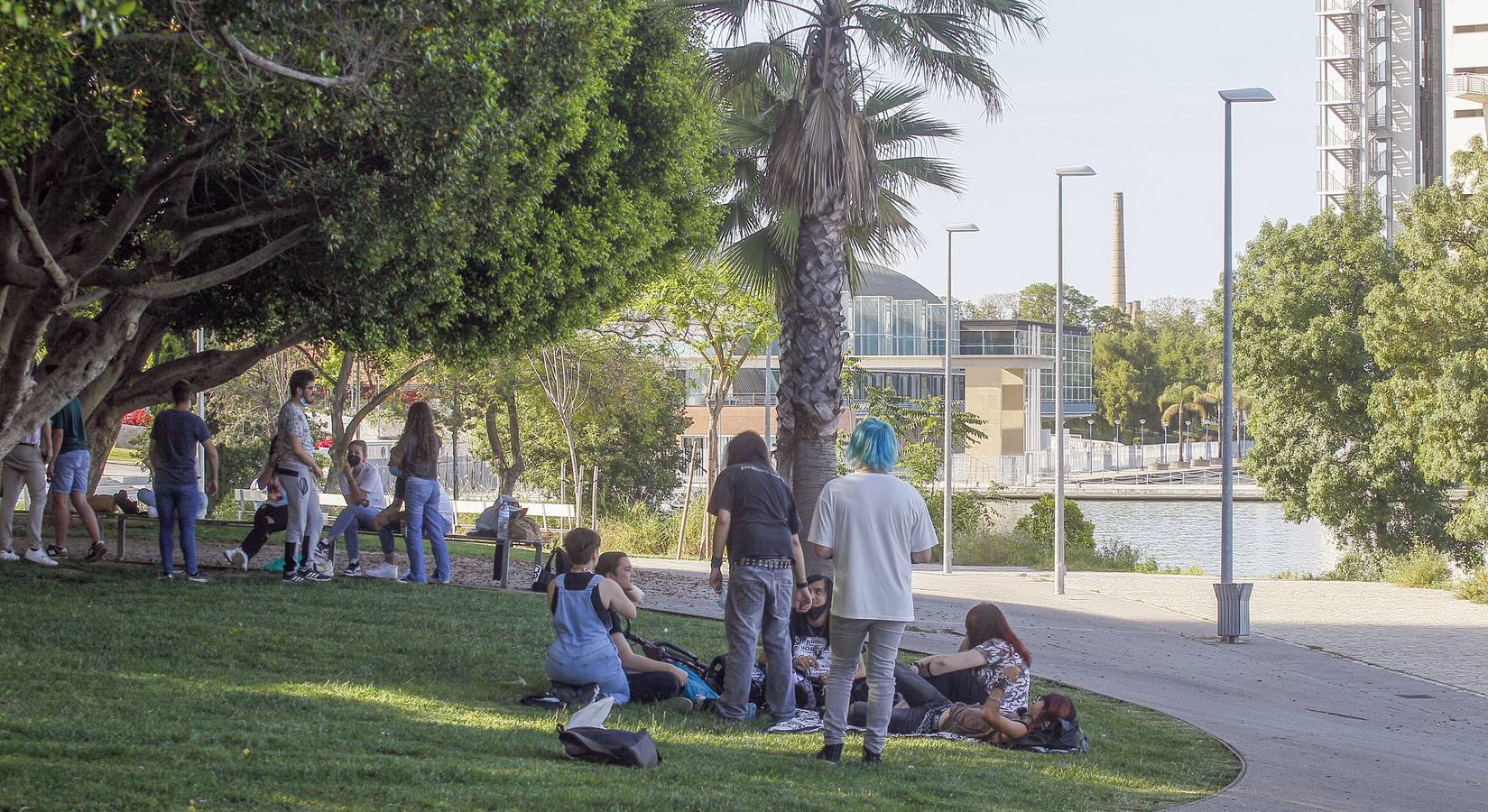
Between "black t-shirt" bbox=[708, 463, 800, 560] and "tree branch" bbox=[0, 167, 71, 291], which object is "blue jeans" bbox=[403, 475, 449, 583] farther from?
"black t-shirt" bbox=[708, 463, 800, 560]

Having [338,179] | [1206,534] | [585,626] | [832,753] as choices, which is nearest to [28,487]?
[338,179]

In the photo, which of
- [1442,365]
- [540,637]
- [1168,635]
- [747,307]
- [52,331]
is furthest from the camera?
[747,307]

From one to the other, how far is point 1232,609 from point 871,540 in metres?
10.9

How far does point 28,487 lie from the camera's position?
12594 millimetres

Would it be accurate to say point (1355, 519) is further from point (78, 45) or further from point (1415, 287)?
point (78, 45)

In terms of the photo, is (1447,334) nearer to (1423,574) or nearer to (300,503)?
(1423,574)

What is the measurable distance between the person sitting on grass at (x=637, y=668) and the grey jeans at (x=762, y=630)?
420 millimetres

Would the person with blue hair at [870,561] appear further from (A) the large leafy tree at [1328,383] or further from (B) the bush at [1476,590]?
(A) the large leafy tree at [1328,383]

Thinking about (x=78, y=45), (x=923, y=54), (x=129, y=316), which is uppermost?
(x=923, y=54)

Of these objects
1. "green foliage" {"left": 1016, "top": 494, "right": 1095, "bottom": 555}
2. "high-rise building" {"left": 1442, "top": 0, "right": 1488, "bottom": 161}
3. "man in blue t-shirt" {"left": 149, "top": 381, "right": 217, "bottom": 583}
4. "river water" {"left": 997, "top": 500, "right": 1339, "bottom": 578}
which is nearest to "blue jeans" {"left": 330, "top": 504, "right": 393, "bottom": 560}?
"man in blue t-shirt" {"left": 149, "top": 381, "right": 217, "bottom": 583}

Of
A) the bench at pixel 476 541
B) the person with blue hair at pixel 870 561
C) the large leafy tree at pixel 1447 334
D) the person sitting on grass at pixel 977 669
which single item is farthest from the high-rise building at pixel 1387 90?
the person with blue hair at pixel 870 561

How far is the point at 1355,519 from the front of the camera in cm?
3300

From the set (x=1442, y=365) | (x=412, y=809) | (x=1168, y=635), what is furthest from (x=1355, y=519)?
(x=412, y=809)

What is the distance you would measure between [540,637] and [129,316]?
4.75m
